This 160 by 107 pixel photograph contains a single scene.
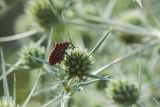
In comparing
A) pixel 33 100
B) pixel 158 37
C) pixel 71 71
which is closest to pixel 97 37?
pixel 33 100

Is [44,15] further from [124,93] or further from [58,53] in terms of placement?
[58,53]

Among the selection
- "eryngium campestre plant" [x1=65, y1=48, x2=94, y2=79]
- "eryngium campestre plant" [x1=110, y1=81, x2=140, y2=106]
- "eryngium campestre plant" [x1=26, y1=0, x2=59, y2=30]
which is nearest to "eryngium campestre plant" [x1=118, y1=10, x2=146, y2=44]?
"eryngium campestre plant" [x1=26, y1=0, x2=59, y2=30]

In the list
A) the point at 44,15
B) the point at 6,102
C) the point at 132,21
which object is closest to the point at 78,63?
the point at 6,102

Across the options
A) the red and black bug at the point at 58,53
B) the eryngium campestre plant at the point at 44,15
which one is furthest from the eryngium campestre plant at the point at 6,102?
the eryngium campestre plant at the point at 44,15

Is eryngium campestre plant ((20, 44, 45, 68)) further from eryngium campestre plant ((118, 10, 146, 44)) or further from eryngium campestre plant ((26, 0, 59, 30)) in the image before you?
eryngium campestre plant ((118, 10, 146, 44))

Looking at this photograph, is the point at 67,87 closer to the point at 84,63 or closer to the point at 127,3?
the point at 84,63

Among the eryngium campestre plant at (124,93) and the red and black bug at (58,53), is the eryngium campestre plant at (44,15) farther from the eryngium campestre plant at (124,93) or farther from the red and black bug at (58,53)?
the red and black bug at (58,53)
